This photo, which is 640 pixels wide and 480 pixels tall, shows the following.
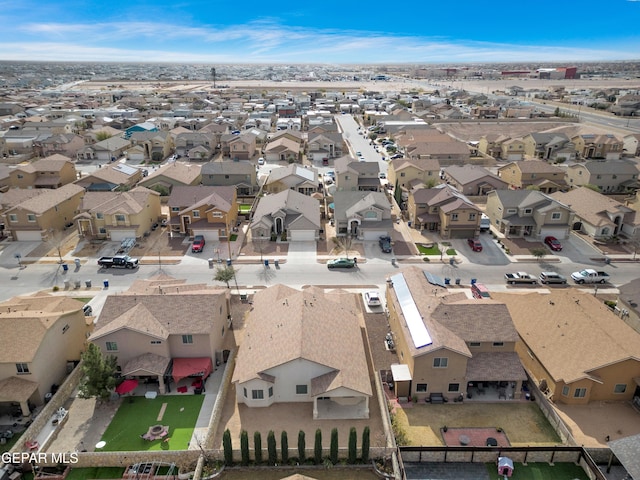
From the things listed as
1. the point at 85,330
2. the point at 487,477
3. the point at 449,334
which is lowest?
the point at 487,477

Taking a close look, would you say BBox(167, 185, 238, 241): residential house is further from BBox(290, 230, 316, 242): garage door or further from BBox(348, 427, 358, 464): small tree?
BBox(348, 427, 358, 464): small tree

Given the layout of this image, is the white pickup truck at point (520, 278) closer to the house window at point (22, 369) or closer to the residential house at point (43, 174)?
the house window at point (22, 369)

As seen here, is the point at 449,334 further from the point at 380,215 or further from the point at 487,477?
the point at 380,215

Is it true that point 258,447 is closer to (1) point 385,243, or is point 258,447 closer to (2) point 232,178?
(1) point 385,243

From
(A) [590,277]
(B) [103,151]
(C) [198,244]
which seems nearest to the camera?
(A) [590,277]

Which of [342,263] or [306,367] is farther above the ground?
[306,367]

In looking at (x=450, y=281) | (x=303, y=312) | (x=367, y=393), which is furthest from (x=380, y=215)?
(x=367, y=393)

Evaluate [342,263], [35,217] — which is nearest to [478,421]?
[342,263]
